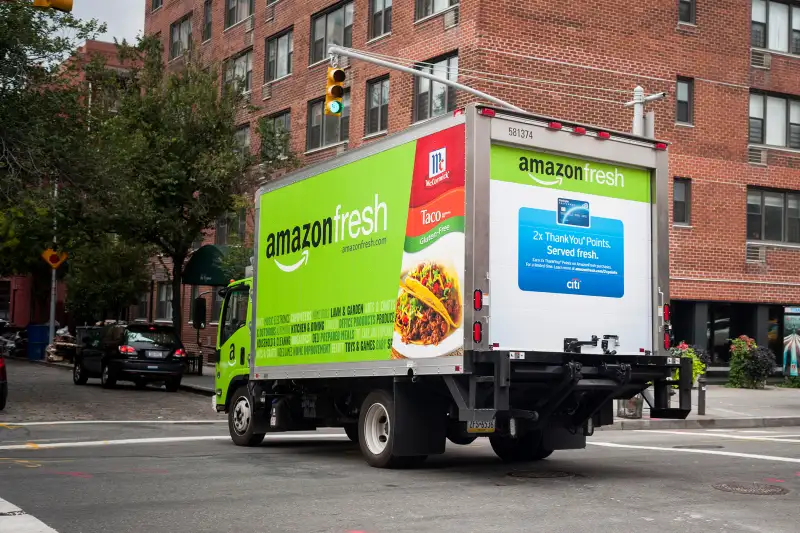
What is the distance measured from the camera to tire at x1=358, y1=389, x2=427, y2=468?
1098 centimetres

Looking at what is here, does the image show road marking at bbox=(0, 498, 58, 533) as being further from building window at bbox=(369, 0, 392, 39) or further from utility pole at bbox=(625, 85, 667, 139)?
building window at bbox=(369, 0, 392, 39)

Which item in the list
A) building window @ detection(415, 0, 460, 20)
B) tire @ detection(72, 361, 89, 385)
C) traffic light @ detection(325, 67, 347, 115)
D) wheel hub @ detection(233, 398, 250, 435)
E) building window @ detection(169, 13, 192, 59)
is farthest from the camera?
building window @ detection(169, 13, 192, 59)

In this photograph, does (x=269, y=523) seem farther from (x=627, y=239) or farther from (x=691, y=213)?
(x=691, y=213)

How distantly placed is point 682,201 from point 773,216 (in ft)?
11.9

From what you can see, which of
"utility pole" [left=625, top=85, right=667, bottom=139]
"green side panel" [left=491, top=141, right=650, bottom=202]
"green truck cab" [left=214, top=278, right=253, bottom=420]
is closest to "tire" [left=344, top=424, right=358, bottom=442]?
"green truck cab" [left=214, top=278, right=253, bottom=420]

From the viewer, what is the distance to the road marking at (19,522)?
7492 mm

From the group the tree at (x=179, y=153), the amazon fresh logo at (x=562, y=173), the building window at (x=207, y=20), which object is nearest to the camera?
the amazon fresh logo at (x=562, y=173)

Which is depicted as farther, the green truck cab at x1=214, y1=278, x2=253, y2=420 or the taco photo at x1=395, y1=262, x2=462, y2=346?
the green truck cab at x1=214, y1=278, x2=253, y2=420

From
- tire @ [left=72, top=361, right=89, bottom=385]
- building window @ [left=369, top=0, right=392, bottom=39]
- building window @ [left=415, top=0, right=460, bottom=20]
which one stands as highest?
building window @ [left=369, top=0, right=392, bottom=39]

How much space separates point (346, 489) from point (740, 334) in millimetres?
24718

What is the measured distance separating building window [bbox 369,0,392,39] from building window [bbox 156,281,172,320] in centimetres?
1931

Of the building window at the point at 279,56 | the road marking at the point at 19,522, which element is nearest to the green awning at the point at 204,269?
the building window at the point at 279,56

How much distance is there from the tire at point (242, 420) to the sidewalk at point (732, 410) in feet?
22.6

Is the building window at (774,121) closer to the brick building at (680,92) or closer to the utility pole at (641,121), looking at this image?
the brick building at (680,92)
